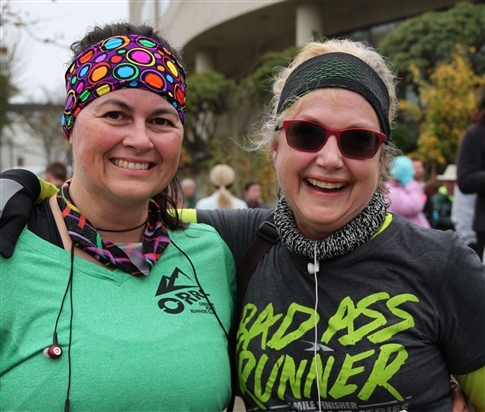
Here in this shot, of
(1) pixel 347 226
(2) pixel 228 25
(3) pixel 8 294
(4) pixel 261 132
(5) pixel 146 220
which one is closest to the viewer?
(3) pixel 8 294

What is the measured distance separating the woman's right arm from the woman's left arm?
1569 mm

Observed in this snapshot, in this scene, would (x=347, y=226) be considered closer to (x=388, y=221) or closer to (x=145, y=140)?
(x=388, y=221)

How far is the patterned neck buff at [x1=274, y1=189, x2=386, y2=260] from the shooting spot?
194 centimetres

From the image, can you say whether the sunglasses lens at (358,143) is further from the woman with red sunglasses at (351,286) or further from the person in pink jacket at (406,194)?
the person in pink jacket at (406,194)

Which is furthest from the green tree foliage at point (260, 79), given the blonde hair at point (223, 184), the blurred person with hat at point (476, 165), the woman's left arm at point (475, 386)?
the woman's left arm at point (475, 386)

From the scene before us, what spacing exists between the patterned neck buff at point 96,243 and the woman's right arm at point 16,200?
0.08 m

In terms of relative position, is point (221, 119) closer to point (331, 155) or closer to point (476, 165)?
point (476, 165)

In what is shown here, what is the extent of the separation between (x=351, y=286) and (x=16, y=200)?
1171 mm

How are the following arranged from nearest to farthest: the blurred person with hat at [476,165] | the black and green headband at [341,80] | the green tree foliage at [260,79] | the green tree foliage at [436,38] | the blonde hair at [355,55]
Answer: the black and green headband at [341,80], the blonde hair at [355,55], the blurred person with hat at [476,165], the green tree foliage at [260,79], the green tree foliage at [436,38]

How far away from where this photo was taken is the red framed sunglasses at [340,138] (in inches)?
74.7

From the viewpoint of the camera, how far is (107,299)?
1.83m

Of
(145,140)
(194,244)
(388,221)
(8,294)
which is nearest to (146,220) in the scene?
(194,244)

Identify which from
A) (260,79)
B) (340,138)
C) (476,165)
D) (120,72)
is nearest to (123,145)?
(120,72)

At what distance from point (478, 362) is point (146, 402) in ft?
3.61
